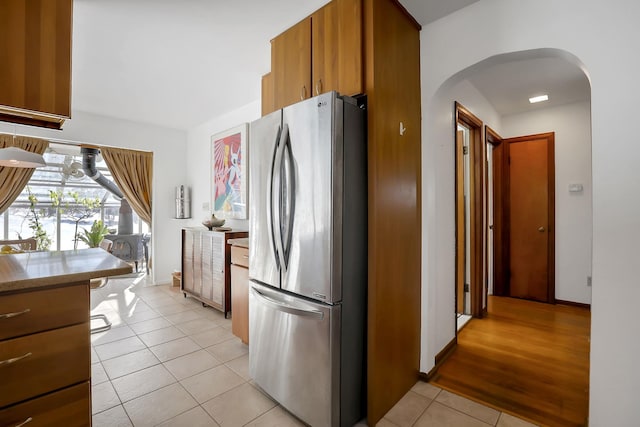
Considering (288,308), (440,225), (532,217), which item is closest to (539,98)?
(532,217)

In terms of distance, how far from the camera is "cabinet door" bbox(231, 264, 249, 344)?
2.60m

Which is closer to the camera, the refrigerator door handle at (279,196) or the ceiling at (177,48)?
the refrigerator door handle at (279,196)

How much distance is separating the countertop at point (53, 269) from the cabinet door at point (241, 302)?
3.70 feet

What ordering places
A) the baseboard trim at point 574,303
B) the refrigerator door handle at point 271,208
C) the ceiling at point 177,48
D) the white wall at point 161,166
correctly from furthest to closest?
the white wall at point 161,166 → the baseboard trim at point 574,303 → the ceiling at point 177,48 → the refrigerator door handle at point 271,208

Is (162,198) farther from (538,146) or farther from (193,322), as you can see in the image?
(538,146)

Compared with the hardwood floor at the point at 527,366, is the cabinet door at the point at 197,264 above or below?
above

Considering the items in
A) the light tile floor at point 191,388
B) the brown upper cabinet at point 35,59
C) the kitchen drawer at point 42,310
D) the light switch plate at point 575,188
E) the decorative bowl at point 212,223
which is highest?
the brown upper cabinet at point 35,59

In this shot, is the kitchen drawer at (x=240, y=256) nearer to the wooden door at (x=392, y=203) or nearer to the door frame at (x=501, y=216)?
the wooden door at (x=392, y=203)

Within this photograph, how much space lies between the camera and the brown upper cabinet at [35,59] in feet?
4.85

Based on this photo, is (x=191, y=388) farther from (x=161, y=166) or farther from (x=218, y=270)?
(x=161, y=166)

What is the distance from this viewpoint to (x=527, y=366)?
233 centimetres

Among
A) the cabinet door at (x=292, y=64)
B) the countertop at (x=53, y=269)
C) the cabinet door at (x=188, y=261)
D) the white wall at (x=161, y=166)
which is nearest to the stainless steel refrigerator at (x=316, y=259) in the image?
the cabinet door at (x=292, y=64)

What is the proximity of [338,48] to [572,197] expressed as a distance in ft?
12.5

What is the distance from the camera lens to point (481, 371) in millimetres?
2268
